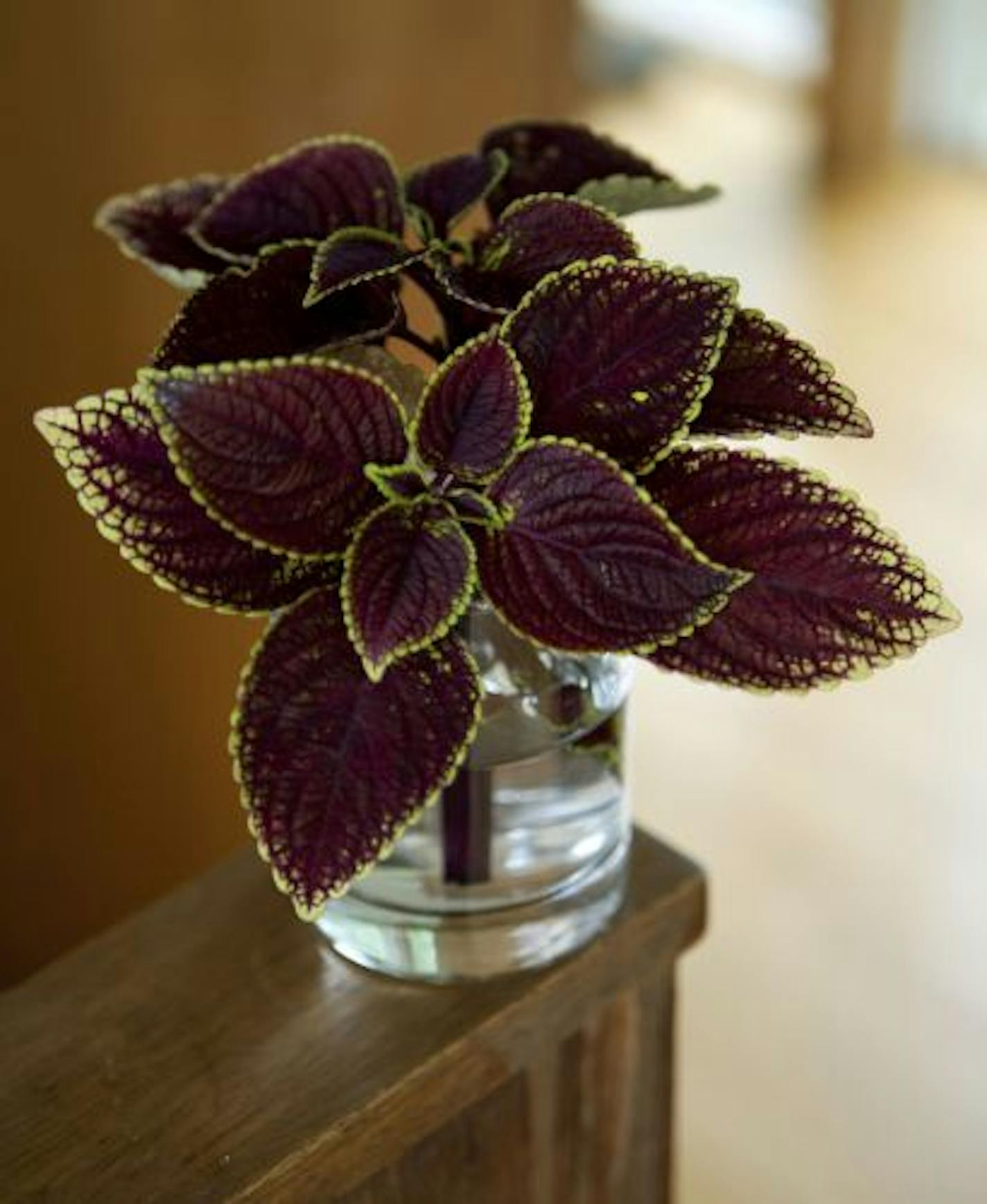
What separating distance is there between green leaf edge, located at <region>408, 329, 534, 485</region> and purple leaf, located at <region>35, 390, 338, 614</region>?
6 centimetres

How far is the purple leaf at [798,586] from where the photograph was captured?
0.63 metres

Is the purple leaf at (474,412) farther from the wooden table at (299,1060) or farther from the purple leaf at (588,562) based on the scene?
the wooden table at (299,1060)

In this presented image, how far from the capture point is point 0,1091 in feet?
2.42

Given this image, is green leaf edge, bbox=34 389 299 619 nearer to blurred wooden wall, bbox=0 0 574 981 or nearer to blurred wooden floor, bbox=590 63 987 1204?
blurred wooden wall, bbox=0 0 574 981

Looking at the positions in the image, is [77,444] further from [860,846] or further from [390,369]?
[860,846]

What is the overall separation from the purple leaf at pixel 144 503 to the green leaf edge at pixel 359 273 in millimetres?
68

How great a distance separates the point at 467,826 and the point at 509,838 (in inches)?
0.7

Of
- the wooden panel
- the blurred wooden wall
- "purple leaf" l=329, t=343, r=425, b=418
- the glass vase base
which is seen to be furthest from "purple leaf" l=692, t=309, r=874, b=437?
the wooden panel

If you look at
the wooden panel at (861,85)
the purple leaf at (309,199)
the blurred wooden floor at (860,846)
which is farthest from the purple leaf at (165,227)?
the wooden panel at (861,85)

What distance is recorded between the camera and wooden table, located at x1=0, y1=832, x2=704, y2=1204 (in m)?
0.72

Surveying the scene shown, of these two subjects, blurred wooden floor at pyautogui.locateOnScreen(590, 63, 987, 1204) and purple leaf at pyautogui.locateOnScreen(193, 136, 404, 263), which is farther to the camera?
blurred wooden floor at pyautogui.locateOnScreen(590, 63, 987, 1204)

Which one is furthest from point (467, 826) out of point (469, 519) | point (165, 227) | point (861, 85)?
point (861, 85)

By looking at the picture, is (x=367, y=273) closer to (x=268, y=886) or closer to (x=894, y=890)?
(x=268, y=886)

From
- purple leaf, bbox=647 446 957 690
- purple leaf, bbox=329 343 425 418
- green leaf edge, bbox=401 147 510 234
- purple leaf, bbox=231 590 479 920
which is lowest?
purple leaf, bbox=231 590 479 920
